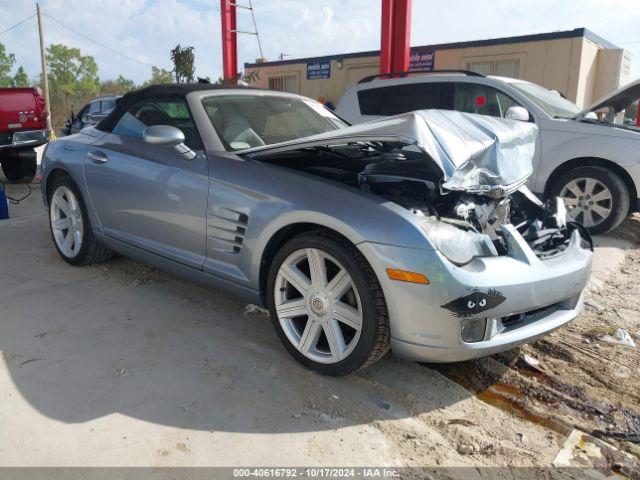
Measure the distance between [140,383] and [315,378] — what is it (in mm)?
912

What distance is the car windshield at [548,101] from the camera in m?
6.45

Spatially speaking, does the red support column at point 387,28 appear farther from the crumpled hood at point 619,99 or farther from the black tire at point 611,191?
the black tire at point 611,191

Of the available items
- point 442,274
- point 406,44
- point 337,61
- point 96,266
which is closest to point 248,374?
point 442,274

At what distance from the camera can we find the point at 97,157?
4.10 m

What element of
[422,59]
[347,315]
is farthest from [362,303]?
[422,59]

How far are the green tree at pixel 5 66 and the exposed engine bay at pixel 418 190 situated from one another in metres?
49.7

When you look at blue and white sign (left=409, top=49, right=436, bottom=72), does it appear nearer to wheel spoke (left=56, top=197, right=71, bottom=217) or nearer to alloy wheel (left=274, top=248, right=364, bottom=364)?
wheel spoke (left=56, top=197, right=71, bottom=217)

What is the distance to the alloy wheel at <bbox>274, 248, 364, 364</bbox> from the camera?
2719 mm

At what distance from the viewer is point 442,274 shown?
7.91 feet

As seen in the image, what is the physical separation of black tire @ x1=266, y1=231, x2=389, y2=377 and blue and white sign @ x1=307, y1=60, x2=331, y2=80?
18.3 meters

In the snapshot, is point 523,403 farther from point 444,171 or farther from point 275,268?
point 275,268

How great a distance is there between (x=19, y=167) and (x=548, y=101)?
8298 millimetres

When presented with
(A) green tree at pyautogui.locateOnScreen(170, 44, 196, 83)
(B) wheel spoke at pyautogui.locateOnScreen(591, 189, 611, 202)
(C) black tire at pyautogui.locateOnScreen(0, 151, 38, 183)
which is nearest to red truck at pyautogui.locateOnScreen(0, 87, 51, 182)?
(C) black tire at pyautogui.locateOnScreen(0, 151, 38, 183)

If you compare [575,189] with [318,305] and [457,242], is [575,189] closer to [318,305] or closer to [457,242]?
[457,242]
